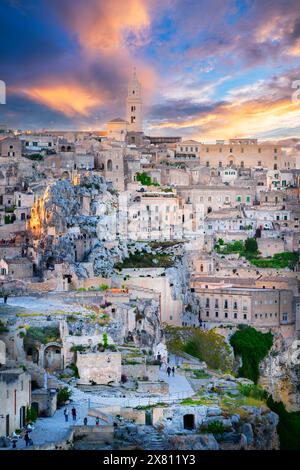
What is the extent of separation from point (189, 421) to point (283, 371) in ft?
27.8

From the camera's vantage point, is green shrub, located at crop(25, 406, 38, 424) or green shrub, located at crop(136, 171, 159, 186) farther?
green shrub, located at crop(136, 171, 159, 186)

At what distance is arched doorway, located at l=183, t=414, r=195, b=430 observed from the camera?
30.8ft

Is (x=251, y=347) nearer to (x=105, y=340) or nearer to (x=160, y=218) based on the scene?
(x=160, y=218)

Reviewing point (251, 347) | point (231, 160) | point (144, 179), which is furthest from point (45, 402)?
point (231, 160)

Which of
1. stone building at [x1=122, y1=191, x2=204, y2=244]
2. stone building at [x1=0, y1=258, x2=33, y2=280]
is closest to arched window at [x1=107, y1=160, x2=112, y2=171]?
stone building at [x1=122, y1=191, x2=204, y2=244]

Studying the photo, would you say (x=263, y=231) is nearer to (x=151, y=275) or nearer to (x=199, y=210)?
(x=199, y=210)

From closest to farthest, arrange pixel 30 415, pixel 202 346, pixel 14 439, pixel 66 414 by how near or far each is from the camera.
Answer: pixel 14 439, pixel 30 415, pixel 66 414, pixel 202 346

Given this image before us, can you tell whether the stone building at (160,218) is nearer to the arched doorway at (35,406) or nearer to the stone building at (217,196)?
the stone building at (217,196)

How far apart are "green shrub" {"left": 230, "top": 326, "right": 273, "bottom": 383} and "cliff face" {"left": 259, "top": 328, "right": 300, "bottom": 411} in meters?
0.16

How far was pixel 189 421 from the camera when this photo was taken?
957cm

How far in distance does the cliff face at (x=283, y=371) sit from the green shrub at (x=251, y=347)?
16cm

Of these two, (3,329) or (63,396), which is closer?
(63,396)

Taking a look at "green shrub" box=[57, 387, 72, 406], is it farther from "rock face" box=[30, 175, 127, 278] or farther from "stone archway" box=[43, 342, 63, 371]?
"rock face" box=[30, 175, 127, 278]

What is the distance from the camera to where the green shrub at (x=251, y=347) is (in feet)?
55.5
